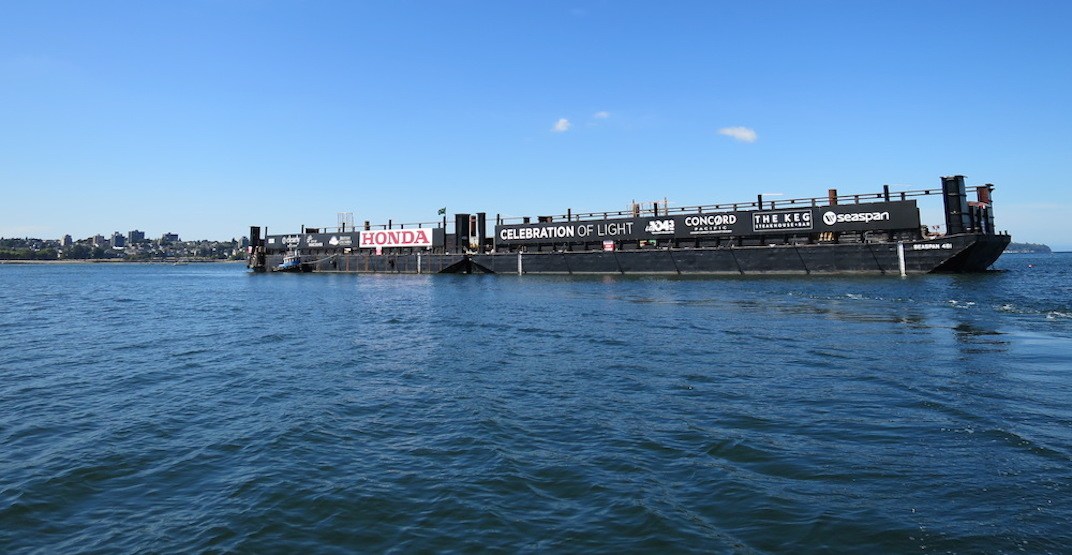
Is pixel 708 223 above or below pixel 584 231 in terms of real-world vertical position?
above

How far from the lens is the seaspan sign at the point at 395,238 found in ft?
194

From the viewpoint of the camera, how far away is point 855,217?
3919 cm

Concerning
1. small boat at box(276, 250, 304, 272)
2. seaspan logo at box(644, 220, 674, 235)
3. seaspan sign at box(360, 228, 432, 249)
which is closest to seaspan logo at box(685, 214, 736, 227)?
seaspan logo at box(644, 220, 674, 235)

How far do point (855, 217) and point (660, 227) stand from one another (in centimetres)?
1375

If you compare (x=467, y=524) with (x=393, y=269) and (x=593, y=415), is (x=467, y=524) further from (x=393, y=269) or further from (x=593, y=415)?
(x=393, y=269)

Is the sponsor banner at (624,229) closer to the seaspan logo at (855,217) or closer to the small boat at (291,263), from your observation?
the seaspan logo at (855,217)

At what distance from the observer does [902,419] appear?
22.7 feet

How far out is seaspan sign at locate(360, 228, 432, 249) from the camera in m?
59.1

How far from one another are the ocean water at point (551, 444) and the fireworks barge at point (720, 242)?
83.0 ft

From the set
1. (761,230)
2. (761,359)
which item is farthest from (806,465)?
(761,230)

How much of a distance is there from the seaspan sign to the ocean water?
4511cm

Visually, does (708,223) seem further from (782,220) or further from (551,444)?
(551,444)

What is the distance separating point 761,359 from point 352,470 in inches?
322

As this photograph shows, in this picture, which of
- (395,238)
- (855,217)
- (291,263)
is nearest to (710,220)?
(855,217)
